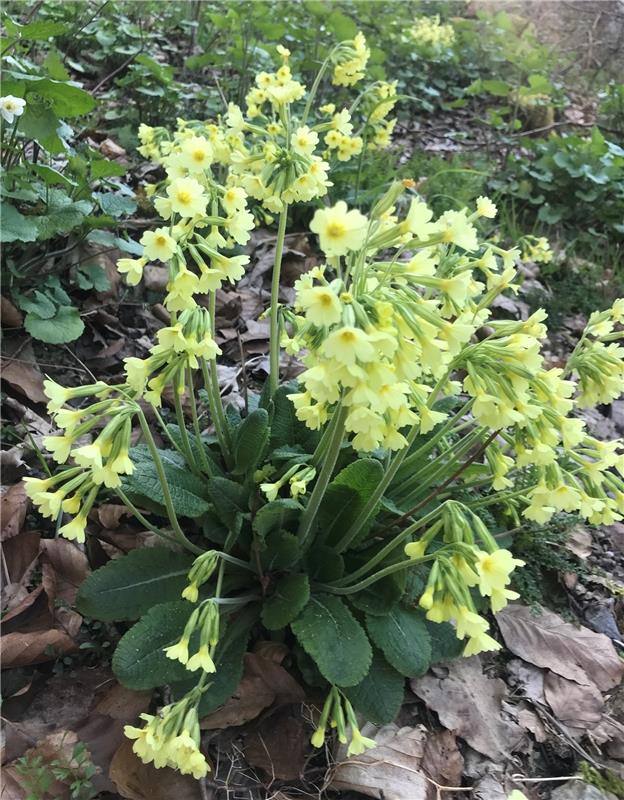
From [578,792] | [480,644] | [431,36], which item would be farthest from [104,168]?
[431,36]

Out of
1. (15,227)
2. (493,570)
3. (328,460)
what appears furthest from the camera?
(15,227)

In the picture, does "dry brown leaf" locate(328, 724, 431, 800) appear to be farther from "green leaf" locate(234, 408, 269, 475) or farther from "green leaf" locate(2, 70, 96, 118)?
"green leaf" locate(2, 70, 96, 118)

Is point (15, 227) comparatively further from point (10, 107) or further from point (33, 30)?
point (33, 30)

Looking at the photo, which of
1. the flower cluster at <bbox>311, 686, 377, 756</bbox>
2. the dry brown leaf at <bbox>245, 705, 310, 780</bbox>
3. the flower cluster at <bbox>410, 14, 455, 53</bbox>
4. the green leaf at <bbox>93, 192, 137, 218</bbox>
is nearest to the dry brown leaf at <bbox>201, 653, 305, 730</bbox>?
the dry brown leaf at <bbox>245, 705, 310, 780</bbox>

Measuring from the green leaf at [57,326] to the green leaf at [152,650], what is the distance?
145 cm

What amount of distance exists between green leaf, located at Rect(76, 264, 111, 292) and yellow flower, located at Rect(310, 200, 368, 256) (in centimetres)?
231

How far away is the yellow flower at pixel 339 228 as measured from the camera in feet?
4.47

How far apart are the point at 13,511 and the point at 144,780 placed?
1083mm

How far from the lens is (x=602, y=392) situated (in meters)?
2.01

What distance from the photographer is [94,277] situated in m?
3.43

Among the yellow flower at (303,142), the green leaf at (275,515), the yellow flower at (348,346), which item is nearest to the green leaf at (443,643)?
the green leaf at (275,515)

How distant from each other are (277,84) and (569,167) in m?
3.96

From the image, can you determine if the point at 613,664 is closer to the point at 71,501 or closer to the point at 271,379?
the point at 271,379

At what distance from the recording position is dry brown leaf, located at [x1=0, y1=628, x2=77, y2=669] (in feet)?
6.99
